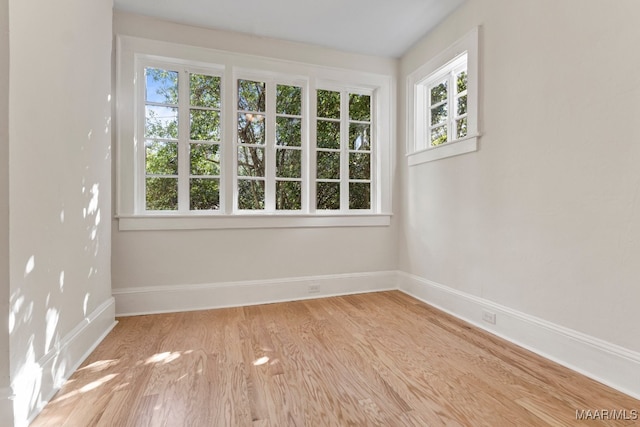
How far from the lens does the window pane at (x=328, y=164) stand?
11.2 feet

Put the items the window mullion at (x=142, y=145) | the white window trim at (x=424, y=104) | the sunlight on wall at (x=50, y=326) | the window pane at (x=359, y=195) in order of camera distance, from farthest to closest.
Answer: the window pane at (x=359, y=195), the window mullion at (x=142, y=145), the white window trim at (x=424, y=104), the sunlight on wall at (x=50, y=326)

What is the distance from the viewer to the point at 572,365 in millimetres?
1805

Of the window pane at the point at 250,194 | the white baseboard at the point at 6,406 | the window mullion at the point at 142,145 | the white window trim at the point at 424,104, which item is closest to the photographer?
the white baseboard at the point at 6,406

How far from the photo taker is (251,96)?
3182 millimetres

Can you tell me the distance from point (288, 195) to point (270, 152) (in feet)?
1.66

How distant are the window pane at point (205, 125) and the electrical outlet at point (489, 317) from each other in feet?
9.68

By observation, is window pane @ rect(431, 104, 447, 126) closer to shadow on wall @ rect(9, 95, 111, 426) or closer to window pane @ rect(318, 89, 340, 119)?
window pane @ rect(318, 89, 340, 119)

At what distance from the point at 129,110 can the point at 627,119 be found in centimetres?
361

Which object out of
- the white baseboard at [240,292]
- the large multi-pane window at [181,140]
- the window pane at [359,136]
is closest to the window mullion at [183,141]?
the large multi-pane window at [181,140]

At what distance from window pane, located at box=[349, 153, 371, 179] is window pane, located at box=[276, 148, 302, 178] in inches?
25.9

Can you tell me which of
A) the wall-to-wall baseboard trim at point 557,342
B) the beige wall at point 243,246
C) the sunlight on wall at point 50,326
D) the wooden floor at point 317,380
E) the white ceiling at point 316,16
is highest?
the white ceiling at point 316,16

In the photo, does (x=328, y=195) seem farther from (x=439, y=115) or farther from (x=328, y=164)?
(x=439, y=115)

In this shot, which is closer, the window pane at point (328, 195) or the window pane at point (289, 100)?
the window pane at point (289, 100)

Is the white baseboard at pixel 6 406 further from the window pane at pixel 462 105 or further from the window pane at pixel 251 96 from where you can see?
the window pane at pixel 462 105
